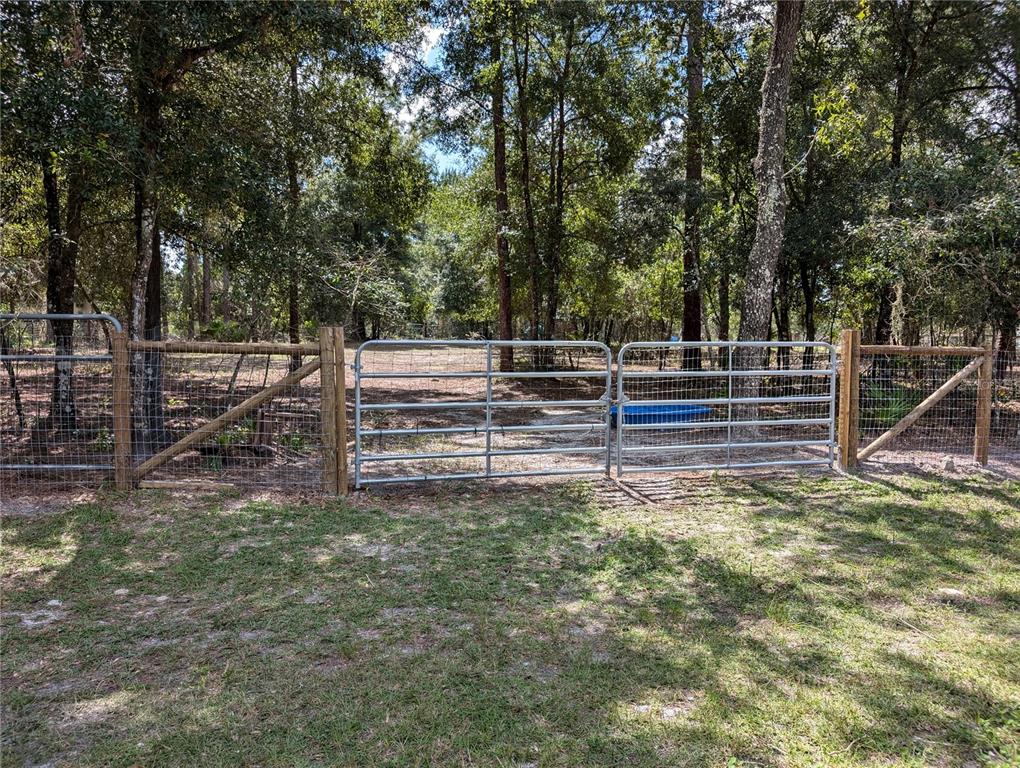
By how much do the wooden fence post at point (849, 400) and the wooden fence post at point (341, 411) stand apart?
5.23 meters

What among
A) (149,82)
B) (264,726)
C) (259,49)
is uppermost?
(259,49)

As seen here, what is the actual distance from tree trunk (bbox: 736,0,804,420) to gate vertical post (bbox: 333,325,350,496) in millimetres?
4908

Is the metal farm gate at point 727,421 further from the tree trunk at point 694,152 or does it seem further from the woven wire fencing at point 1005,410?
the tree trunk at point 694,152

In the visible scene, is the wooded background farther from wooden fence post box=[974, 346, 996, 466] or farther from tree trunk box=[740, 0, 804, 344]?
wooden fence post box=[974, 346, 996, 466]

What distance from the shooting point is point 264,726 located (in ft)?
7.68

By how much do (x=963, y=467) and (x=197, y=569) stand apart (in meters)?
7.71

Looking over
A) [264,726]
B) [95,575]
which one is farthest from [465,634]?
[95,575]

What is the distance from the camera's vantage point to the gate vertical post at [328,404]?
209 inches

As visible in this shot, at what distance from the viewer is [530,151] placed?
48.9 feet

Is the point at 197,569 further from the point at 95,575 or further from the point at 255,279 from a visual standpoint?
the point at 255,279

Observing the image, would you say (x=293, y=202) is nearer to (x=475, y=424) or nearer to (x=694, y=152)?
(x=475, y=424)

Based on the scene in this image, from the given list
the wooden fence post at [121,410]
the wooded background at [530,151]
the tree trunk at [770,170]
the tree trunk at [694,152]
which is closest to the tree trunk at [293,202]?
the wooded background at [530,151]

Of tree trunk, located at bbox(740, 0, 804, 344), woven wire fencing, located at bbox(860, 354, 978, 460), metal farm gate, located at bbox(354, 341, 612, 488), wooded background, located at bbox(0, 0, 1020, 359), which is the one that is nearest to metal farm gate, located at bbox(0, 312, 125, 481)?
wooded background, located at bbox(0, 0, 1020, 359)

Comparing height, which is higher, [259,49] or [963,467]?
[259,49]
